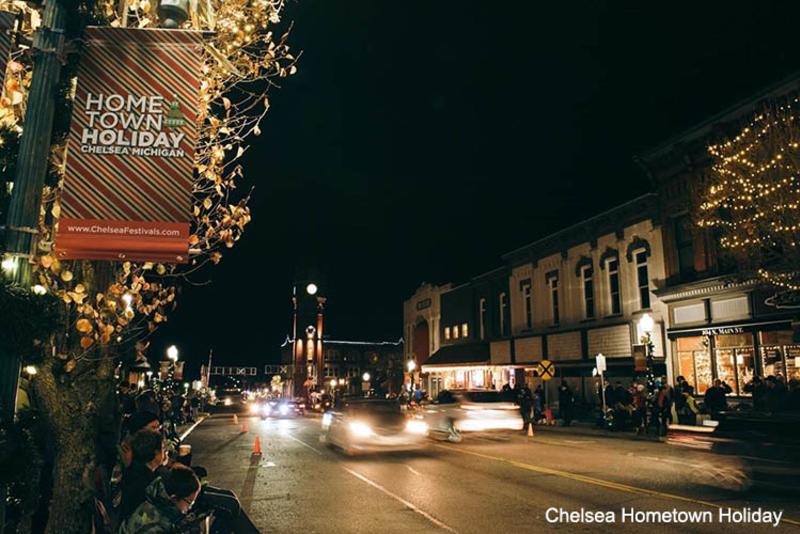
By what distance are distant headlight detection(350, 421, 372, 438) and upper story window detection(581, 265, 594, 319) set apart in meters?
18.8

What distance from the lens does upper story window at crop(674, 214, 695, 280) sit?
25.4m

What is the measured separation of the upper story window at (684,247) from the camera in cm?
2541

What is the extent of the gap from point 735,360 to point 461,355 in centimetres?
2336

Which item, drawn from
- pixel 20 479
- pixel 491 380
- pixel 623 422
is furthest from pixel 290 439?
pixel 491 380

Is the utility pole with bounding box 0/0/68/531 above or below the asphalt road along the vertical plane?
above

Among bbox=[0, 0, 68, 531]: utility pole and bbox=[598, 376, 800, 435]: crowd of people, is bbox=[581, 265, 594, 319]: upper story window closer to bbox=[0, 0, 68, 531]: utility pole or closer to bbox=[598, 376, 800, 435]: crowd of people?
bbox=[598, 376, 800, 435]: crowd of people

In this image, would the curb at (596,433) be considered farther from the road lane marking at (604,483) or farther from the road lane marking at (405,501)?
the road lane marking at (405,501)

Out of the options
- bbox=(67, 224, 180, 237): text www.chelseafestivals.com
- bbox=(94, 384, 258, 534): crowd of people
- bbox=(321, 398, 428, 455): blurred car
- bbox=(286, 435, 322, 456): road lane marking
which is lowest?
bbox=(286, 435, 322, 456): road lane marking

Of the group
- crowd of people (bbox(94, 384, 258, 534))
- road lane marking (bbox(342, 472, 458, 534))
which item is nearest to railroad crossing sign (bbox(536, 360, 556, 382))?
road lane marking (bbox(342, 472, 458, 534))

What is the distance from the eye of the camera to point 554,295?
35.3m

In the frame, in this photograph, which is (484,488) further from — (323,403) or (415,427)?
(323,403)

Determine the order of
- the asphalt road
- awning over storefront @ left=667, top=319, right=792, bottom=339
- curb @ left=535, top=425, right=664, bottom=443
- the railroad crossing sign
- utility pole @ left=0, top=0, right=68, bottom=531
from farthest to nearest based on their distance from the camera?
1. the railroad crossing sign
2. awning over storefront @ left=667, top=319, right=792, bottom=339
3. curb @ left=535, top=425, right=664, bottom=443
4. the asphalt road
5. utility pole @ left=0, top=0, right=68, bottom=531

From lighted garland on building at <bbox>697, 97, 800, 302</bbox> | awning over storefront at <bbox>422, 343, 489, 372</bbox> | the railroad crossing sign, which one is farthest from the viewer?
awning over storefront at <bbox>422, 343, 489, 372</bbox>

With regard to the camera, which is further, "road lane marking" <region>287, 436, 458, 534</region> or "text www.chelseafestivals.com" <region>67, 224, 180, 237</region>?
"road lane marking" <region>287, 436, 458, 534</region>
